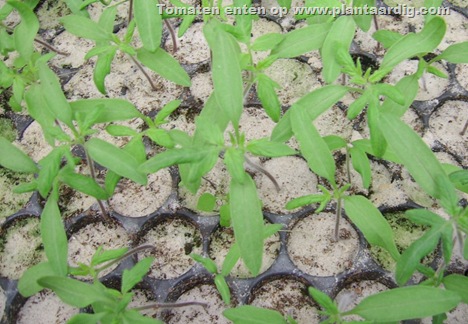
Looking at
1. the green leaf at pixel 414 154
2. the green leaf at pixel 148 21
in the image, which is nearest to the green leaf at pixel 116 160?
the green leaf at pixel 148 21

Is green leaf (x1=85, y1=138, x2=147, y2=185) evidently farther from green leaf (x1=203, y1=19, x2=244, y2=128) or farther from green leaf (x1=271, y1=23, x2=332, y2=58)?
green leaf (x1=271, y1=23, x2=332, y2=58)

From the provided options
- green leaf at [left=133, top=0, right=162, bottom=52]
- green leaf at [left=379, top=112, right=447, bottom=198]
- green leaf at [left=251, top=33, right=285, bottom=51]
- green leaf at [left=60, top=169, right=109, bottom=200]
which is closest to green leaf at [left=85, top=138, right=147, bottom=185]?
green leaf at [left=60, top=169, right=109, bottom=200]

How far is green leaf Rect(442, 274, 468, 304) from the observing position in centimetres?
98

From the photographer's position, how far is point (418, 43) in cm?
108

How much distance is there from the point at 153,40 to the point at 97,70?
15cm

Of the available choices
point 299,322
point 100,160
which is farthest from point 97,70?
point 299,322

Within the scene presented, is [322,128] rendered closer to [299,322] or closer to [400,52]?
[400,52]

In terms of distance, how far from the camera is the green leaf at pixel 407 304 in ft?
2.88

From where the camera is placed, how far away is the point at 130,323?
0.97m

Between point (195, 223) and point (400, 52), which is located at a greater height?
point (400, 52)

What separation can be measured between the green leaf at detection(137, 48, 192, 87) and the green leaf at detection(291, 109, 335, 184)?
12.7 inches

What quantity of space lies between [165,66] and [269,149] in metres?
0.38

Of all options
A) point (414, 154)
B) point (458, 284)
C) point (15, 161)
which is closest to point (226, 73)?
point (414, 154)

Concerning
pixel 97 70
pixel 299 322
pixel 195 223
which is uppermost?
pixel 97 70
